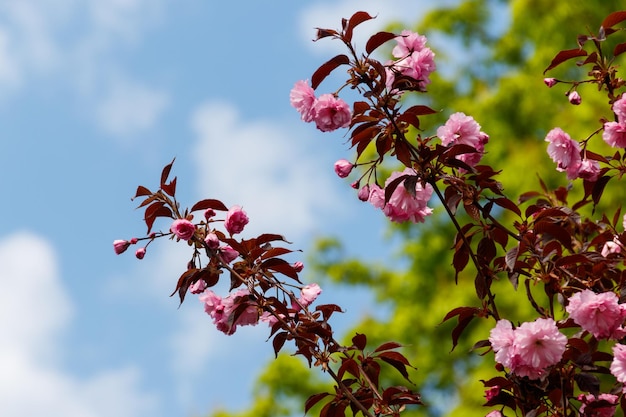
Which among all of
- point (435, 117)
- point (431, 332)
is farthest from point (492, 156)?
point (431, 332)

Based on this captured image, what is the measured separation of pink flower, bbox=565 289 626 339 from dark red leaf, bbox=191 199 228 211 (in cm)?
84

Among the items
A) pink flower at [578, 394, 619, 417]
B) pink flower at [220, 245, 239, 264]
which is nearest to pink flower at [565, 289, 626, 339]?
pink flower at [578, 394, 619, 417]

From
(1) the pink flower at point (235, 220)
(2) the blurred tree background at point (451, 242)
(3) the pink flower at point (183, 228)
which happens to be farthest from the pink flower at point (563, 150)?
(2) the blurred tree background at point (451, 242)

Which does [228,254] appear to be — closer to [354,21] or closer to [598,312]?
[354,21]

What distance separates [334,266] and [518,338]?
33.7 feet

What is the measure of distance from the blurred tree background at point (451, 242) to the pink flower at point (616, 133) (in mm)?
6518

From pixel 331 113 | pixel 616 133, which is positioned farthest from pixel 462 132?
pixel 616 133

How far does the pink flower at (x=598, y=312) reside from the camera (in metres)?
1.96

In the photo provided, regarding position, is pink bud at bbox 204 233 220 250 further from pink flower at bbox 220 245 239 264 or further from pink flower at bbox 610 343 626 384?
pink flower at bbox 610 343 626 384

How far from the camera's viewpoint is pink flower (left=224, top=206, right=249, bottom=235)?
2158mm

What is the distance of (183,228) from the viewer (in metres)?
2.05

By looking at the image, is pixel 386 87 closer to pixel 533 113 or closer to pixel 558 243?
pixel 558 243

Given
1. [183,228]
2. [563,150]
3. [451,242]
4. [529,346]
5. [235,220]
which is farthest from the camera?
[451,242]

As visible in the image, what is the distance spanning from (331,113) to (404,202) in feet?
0.92
